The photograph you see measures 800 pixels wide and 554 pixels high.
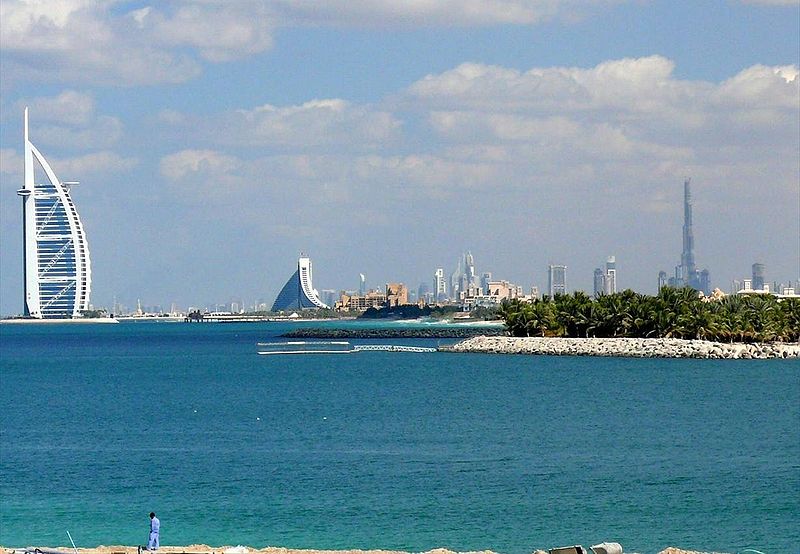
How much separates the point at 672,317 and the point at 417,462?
57.4 m

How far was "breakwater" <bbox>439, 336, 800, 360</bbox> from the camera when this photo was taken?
8456cm

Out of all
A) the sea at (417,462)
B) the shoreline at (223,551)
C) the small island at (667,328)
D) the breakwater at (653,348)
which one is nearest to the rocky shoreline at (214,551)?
the shoreline at (223,551)

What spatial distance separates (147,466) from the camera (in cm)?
3609

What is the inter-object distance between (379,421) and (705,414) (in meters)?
12.9

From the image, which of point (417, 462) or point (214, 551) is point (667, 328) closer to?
point (417, 462)

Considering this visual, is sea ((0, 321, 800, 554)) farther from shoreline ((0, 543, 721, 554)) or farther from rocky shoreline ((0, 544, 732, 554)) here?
rocky shoreline ((0, 544, 732, 554))

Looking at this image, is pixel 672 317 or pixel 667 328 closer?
pixel 672 317

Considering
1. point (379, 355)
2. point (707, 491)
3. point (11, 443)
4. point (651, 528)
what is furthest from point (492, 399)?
point (379, 355)

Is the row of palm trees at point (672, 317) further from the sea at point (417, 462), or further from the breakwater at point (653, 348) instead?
the sea at point (417, 462)

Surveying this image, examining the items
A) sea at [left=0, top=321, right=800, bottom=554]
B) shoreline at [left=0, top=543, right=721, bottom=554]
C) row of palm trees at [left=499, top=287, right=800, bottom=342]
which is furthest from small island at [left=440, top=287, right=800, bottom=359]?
shoreline at [left=0, top=543, right=721, bottom=554]

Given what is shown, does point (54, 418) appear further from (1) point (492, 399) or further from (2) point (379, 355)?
(2) point (379, 355)

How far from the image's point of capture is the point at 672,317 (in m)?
90.2

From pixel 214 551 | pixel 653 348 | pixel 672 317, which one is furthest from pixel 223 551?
pixel 672 317

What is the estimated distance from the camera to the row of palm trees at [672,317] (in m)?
89.9
